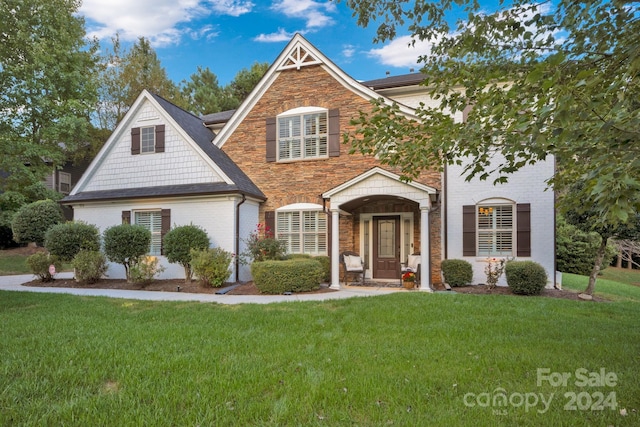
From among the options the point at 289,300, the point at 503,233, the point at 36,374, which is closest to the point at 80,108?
the point at 289,300

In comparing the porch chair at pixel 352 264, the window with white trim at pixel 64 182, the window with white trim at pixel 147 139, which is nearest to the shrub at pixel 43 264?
the window with white trim at pixel 147 139

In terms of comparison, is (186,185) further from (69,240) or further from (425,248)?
(425,248)

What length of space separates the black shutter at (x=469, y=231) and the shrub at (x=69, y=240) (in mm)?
12386

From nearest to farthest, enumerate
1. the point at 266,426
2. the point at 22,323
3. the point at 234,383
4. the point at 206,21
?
the point at 266,426 < the point at 234,383 < the point at 22,323 < the point at 206,21

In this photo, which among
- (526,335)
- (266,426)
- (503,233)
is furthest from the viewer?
(503,233)

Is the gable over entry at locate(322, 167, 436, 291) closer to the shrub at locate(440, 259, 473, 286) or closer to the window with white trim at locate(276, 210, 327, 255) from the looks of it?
the shrub at locate(440, 259, 473, 286)

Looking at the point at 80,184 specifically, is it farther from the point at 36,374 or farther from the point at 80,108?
the point at 36,374

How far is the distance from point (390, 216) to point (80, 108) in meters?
20.1

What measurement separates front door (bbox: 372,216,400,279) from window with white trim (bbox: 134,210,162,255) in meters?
7.62

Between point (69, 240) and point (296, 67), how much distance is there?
9.71 metres

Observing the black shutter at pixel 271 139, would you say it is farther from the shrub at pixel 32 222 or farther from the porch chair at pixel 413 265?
the shrub at pixel 32 222

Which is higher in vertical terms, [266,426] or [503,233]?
[503,233]

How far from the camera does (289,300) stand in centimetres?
838

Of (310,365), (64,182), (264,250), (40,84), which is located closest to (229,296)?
(264,250)
